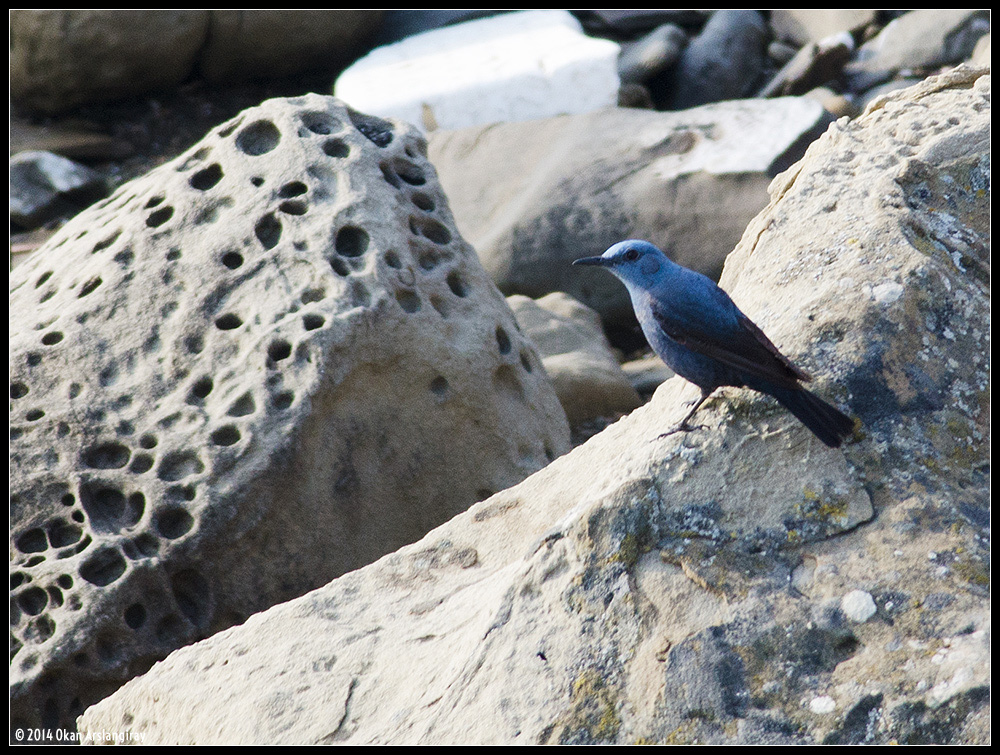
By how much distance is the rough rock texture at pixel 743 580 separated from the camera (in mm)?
2145

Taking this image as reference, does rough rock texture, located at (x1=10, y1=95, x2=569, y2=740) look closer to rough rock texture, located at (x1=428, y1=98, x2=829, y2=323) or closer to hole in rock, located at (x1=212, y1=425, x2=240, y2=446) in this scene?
hole in rock, located at (x1=212, y1=425, x2=240, y2=446)

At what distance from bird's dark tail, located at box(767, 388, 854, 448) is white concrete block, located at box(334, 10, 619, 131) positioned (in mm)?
6489

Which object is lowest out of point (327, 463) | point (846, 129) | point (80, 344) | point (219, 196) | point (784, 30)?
point (784, 30)

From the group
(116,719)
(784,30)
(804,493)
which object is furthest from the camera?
(784,30)

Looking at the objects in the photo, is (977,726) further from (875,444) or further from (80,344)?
(80,344)

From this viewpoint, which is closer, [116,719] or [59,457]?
[116,719]

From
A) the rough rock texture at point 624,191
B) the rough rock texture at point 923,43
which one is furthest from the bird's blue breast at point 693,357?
the rough rock texture at point 923,43

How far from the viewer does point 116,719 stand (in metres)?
2.75

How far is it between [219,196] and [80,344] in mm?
823

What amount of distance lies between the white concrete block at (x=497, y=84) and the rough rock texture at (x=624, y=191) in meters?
1.38

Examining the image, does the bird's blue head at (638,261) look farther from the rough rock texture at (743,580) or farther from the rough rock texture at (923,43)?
the rough rock texture at (923,43)

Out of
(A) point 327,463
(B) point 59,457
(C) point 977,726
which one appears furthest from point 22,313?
(C) point 977,726

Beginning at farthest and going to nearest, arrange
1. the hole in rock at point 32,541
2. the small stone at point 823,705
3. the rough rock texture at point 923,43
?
the rough rock texture at point 923,43
the hole in rock at point 32,541
the small stone at point 823,705

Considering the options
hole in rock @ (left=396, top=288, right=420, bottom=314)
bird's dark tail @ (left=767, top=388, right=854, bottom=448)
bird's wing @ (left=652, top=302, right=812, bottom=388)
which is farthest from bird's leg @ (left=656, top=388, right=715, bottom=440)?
hole in rock @ (left=396, top=288, right=420, bottom=314)
